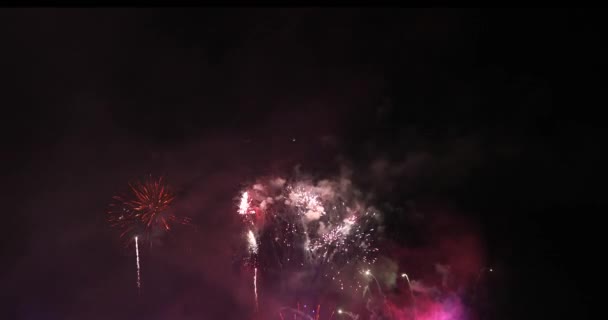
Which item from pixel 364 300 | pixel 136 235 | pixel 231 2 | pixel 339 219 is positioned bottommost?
pixel 231 2

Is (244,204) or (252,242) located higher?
(244,204)

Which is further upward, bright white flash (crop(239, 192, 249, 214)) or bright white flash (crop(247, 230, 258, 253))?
bright white flash (crop(239, 192, 249, 214))

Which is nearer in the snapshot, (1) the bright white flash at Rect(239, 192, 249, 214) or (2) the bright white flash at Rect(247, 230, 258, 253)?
(1) the bright white flash at Rect(239, 192, 249, 214)

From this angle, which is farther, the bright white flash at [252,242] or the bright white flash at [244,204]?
the bright white flash at [252,242]

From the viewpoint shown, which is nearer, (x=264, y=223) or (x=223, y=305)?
(x=264, y=223)

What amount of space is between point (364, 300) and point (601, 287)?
1529cm

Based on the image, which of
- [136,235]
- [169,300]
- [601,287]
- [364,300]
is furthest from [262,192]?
[601,287]

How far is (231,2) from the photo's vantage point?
2.62 m

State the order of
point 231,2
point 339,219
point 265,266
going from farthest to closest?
point 265,266, point 339,219, point 231,2

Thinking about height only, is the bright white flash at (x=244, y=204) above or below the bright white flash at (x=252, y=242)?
above

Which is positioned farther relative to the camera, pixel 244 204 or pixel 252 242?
pixel 252 242

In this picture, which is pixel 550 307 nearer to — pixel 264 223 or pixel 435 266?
pixel 435 266

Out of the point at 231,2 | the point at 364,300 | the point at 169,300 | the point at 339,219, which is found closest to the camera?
the point at 231,2

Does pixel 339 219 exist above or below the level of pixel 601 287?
above
